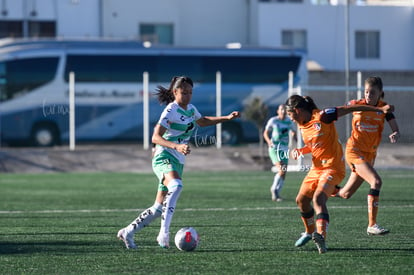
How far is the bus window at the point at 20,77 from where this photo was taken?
119 feet

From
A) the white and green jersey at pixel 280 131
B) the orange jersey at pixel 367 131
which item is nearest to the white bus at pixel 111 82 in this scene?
the white and green jersey at pixel 280 131

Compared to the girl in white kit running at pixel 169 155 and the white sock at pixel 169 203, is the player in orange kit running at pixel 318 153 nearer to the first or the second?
the girl in white kit running at pixel 169 155

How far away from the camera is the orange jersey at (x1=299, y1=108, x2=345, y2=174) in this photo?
10648 mm

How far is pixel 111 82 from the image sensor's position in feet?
124

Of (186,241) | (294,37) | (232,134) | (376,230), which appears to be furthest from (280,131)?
(294,37)

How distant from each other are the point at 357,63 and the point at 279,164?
1400 inches

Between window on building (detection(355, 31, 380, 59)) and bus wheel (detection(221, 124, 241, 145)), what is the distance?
58.5ft

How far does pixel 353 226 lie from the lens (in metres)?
13.2

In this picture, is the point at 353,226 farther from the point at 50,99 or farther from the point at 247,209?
the point at 50,99

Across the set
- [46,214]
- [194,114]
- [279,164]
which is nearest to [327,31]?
[279,164]

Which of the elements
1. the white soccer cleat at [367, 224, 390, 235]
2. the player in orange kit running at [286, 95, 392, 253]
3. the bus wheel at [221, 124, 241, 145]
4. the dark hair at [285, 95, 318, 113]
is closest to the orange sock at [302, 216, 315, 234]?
the player in orange kit running at [286, 95, 392, 253]

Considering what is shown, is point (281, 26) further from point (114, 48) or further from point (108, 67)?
point (108, 67)

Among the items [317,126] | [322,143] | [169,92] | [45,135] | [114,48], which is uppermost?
[114,48]

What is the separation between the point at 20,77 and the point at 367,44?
24.3 metres
